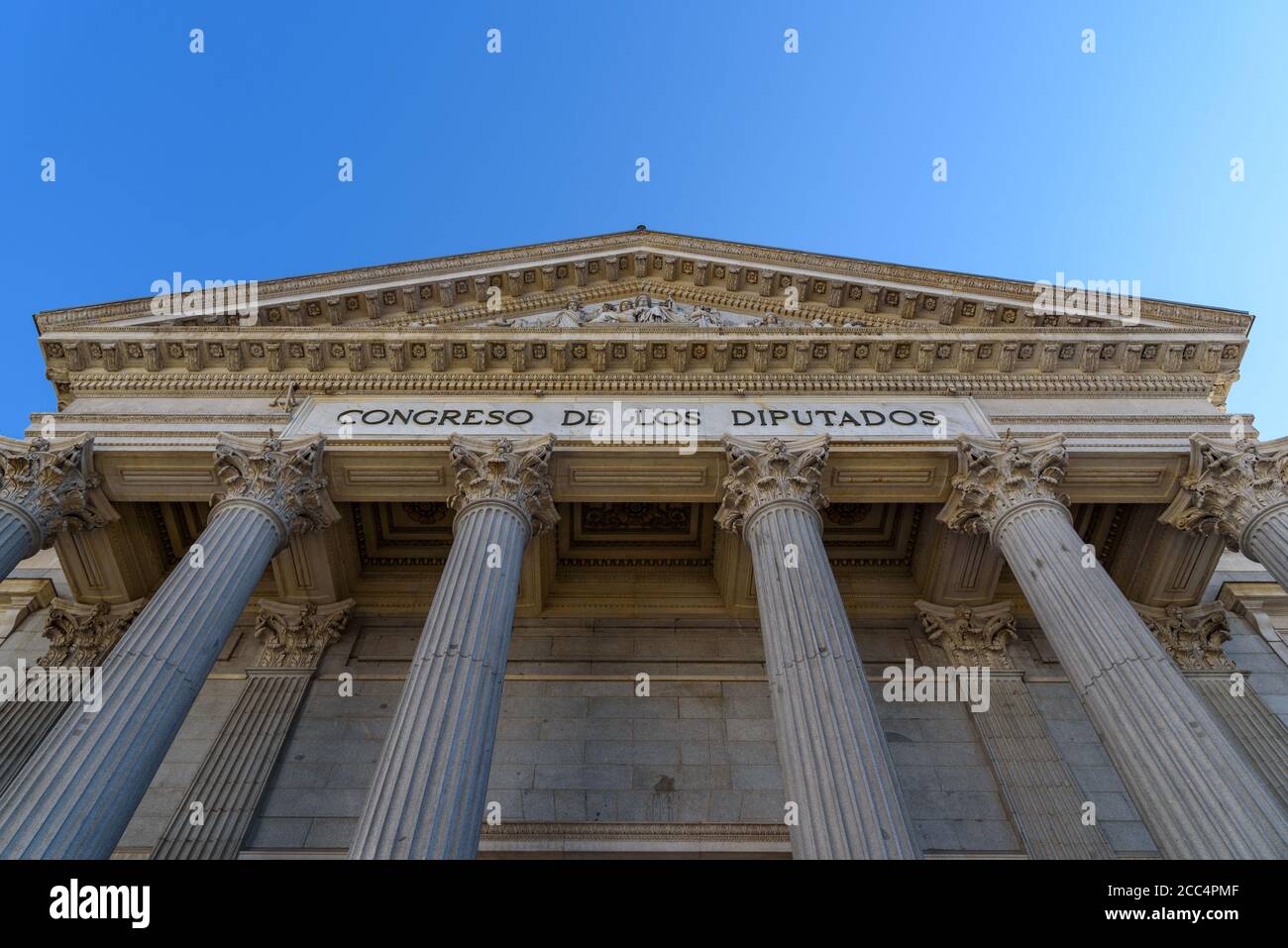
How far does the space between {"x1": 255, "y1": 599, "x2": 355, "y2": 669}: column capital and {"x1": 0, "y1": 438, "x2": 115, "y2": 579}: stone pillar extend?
3942mm

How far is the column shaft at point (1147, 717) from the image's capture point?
32.2 ft

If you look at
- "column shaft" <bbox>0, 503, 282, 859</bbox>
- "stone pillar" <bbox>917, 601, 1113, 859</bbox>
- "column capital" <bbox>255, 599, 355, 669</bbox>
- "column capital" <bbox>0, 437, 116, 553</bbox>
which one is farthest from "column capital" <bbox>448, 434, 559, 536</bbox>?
"stone pillar" <bbox>917, 601, 1113, 859</bbox>

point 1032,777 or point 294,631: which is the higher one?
point 294,631

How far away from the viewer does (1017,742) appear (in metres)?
16.4

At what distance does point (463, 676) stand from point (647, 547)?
9.68m

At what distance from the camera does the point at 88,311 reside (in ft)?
58.3

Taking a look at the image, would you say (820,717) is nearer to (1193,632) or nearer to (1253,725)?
(1253,725)

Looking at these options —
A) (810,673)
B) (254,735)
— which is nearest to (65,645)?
(254,735)

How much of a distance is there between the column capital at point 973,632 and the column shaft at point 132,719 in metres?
13.7

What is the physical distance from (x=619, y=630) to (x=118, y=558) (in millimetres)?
10666

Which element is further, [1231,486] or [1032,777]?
[1032,777]

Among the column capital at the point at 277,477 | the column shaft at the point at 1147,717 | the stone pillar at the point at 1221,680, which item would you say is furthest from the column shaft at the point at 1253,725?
the column capital at the point at 277,477

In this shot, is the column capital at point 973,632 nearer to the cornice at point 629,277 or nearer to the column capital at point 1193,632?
the column capital at point 1193,632
